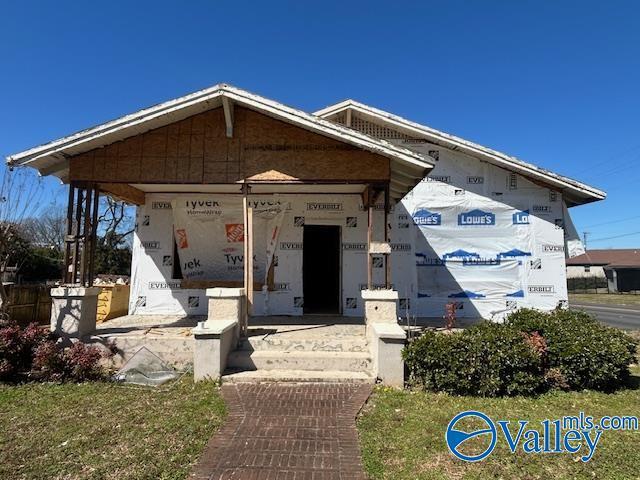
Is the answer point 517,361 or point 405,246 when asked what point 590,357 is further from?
point 405,246

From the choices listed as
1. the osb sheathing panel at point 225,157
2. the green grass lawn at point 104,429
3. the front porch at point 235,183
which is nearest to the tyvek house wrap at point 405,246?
the front porch at point 235,183

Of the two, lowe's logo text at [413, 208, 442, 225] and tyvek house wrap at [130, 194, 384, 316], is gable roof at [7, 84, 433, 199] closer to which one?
tyvek house wrap at [130, 194, 384, 316]

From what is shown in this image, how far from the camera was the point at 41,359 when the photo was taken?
244 inches

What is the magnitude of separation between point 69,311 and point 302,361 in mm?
4354

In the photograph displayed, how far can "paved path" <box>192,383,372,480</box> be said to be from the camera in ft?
12.1

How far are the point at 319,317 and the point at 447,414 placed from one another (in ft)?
16.6

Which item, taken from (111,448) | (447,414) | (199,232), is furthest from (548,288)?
(111,448)

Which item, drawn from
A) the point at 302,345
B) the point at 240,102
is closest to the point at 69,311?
the point at 302,345

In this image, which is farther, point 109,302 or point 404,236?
point 109,302

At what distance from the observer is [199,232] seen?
33.7 ft

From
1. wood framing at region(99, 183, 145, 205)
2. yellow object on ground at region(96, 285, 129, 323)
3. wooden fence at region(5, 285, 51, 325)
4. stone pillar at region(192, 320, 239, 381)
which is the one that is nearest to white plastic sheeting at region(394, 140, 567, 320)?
stone pillar at region(192, 320, 239, 381)

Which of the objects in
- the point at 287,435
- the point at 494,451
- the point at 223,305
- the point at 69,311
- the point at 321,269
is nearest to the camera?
the point at 494,451

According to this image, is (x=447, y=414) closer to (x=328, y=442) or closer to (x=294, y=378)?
(x=328, y=442)

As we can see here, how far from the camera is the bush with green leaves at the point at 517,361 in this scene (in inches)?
225
